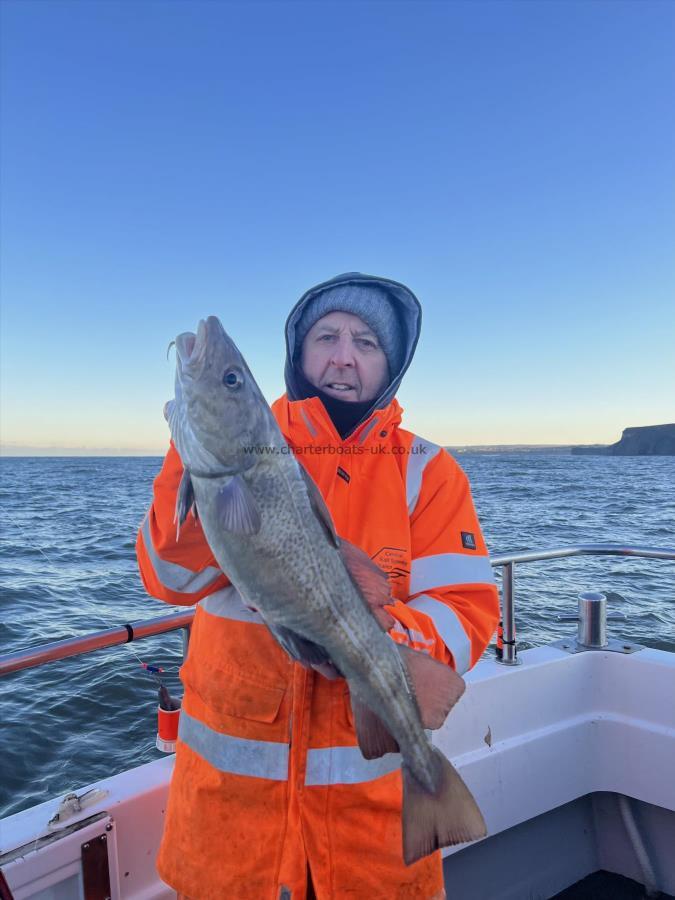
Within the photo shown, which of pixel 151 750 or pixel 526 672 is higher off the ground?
pixel 526 672

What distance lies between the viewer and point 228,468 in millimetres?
2184

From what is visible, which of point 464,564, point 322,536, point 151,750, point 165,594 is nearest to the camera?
point 322,536

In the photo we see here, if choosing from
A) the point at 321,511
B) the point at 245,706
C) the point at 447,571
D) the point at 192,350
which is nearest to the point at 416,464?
the point at 447,571

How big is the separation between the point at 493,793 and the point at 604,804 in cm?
116

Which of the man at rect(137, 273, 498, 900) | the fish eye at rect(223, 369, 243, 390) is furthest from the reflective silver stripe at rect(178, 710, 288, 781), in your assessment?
the fish eye at rect(223, 369, 243, 390)

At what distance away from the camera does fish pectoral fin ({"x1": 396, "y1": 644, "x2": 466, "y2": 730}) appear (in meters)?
2.24

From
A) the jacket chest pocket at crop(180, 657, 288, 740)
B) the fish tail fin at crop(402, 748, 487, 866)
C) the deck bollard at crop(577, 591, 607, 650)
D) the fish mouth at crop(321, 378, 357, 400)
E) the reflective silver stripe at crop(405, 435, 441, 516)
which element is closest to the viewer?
the fish tail fin at crop(402, 748, 487, 866)

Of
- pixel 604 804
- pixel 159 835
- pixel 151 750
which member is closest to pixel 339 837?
pixel 159 835

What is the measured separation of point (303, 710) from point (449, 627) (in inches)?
25.9

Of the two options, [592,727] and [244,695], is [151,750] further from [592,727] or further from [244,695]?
[244,695]

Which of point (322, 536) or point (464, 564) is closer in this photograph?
point (322, 536)

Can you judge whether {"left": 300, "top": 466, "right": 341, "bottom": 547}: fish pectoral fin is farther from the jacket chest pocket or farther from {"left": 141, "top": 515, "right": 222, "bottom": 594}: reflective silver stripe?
the jacket chest pocket

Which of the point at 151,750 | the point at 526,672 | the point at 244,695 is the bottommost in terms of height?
the point at 151,750

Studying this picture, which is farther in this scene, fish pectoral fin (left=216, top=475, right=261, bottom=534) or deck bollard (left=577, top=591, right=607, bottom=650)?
deck bollard (left=577, top=591, right=607, bottom=650)
